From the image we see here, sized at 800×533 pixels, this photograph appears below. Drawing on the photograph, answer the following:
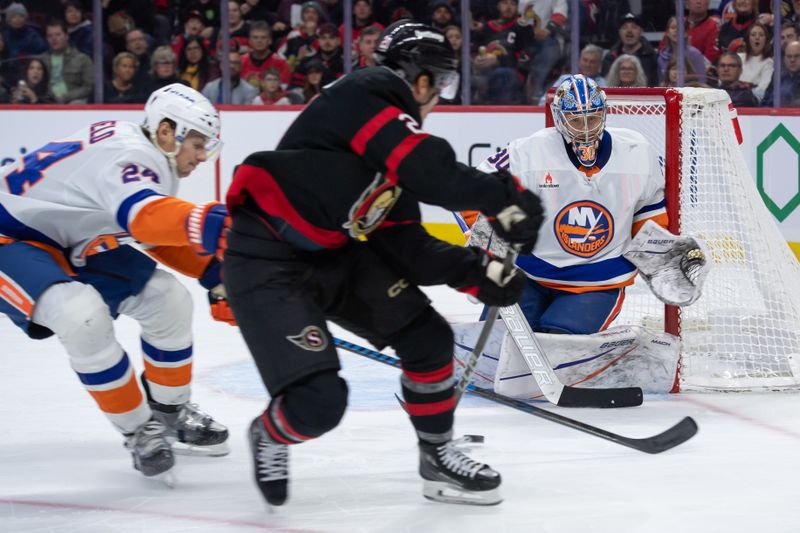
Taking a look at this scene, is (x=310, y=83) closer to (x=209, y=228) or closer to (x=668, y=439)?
(x=668, y=439)

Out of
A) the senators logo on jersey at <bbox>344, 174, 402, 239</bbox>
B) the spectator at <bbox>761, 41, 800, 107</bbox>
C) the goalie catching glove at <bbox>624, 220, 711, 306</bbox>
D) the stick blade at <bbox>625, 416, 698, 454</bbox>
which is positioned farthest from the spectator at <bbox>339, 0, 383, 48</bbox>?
the senators logo on jersey at <bbox>344, 174, 402, 239</bbox>

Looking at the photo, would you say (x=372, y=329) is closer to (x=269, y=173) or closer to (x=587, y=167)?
(x=269, y=173)

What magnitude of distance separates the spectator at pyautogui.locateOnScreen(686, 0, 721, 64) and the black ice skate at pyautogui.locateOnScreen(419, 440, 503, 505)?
3922 mm

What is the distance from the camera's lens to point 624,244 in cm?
333

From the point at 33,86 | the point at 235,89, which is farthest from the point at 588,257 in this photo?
the point at 33,86

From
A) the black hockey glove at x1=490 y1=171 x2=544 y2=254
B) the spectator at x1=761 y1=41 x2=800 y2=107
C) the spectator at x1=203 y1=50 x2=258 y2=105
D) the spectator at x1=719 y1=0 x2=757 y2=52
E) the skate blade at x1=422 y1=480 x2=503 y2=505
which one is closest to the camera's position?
the black hockey glove at x1=490 y1=171 x2=544 y2=254

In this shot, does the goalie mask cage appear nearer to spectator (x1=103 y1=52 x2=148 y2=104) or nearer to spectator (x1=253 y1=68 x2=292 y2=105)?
spectator (x1=253 y1=68 x2=292 y2=105)

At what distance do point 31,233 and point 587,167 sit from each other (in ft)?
5.13

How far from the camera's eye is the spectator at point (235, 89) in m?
6.24

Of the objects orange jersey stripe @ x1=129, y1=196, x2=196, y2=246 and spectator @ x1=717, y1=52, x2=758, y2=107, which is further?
spectator @ x1=717, y1=52, x2=758, y2=107

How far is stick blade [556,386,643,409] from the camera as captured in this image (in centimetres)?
309

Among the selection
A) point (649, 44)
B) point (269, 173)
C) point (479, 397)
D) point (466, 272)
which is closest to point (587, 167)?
point (479, 397)

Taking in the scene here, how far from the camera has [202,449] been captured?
8.78 ft

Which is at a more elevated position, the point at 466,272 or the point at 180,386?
the point at 466,272
